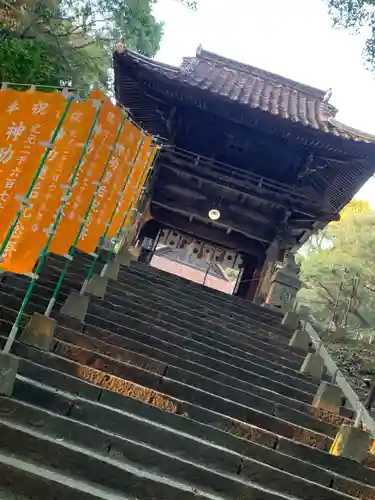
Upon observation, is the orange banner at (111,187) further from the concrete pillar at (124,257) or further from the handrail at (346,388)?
the handrail at (346,388)

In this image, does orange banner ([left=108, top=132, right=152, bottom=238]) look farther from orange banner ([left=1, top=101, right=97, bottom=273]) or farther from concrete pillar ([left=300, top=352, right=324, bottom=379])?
concrete pillar ([left=300, top=352, right=324, bottom=379])

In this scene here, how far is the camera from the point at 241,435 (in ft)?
20.5

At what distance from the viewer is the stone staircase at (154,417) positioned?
15.4 ft

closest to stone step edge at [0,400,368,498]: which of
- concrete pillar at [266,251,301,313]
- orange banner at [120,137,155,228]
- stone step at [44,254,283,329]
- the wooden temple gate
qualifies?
orange banner at [120,137,155,228]

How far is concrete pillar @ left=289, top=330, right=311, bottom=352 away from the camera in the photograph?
10.2m

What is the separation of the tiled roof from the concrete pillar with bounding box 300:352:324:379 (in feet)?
20.6

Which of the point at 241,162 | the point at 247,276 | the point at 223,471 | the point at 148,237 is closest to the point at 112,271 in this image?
the point at 223,471

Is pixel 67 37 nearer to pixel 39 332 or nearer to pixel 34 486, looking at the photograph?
pixel 39 332

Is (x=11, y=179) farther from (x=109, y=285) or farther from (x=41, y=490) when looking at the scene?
(x=109, y=285)

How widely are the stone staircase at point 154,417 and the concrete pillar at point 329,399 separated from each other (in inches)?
5.8

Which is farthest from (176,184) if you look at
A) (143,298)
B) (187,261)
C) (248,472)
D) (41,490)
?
(187,261)

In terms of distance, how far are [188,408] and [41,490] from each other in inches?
96.1

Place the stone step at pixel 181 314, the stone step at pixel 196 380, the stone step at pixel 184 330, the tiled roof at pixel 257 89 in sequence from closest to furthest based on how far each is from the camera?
the stone step at pixel 196 380 < the stone step at pixel 184 330 < the stone step at pixel 181 314 < the tiled roof at pixel 257 89

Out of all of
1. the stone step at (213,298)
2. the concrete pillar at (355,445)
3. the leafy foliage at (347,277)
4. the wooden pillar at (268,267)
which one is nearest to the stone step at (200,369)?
the concrete pillar at (355,445)
